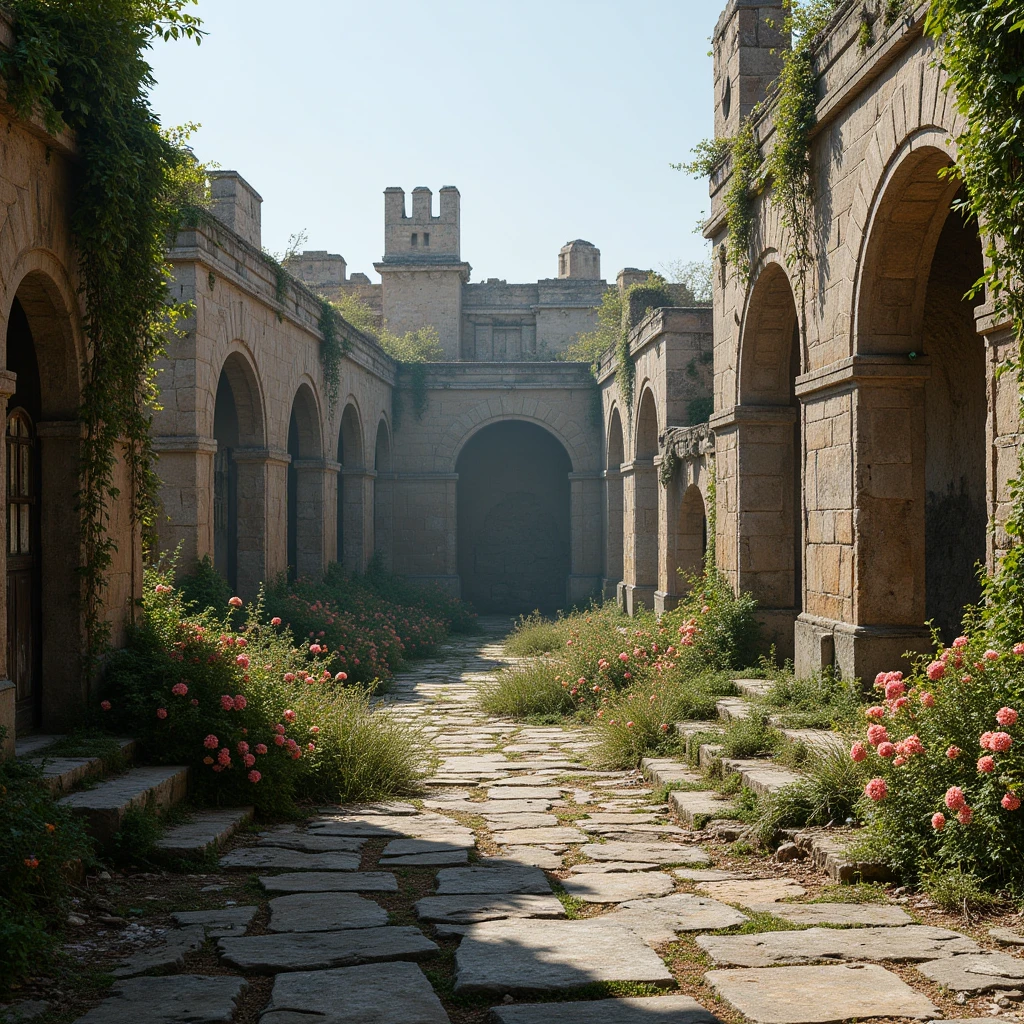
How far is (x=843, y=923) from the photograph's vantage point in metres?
4.30

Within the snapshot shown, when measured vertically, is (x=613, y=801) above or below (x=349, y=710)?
below

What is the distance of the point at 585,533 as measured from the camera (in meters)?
21.6

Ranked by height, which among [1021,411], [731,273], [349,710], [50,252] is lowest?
[349,710]

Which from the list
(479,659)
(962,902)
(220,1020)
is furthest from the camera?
(479,659)

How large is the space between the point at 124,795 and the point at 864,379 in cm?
488

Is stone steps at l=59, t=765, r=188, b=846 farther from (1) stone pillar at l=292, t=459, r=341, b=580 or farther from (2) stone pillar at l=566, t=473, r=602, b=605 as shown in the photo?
(2) stone pillar at l=566, t=473, r=602, b=605

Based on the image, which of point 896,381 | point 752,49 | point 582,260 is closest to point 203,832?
point 896,381

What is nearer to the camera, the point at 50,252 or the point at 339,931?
the point at 339,931

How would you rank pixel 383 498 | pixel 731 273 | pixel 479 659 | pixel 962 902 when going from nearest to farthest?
pixel 962 902 → pixel 731 273 → pixel 479 659 → pixel 383 498

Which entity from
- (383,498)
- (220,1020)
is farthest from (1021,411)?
(383,498)

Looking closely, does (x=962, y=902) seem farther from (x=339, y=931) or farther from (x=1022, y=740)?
(x=339, y=931)

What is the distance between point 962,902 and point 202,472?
25.7 feet

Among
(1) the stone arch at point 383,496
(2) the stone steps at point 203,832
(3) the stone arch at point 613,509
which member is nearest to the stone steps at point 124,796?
(2) the stone steps at point 203,832

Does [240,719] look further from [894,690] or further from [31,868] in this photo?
[894,690]
